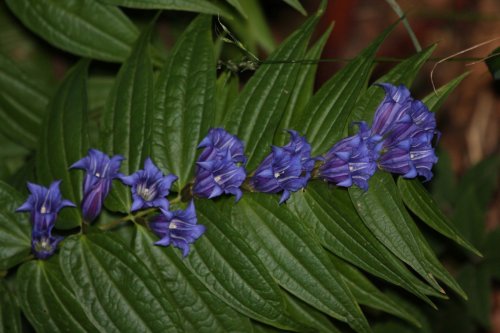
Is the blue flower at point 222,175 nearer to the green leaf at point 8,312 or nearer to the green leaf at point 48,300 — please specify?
A: the green leaf at point 48,300

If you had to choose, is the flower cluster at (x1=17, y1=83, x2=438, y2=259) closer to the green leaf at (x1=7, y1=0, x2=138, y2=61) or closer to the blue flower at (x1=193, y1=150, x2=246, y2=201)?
the blue flower at (x1=193, y1=150, x2=246, y2=201)

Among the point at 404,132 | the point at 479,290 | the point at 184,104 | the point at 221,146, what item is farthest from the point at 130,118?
the point at 479,290

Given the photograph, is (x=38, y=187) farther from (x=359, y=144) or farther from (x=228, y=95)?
(x=359, y=144)

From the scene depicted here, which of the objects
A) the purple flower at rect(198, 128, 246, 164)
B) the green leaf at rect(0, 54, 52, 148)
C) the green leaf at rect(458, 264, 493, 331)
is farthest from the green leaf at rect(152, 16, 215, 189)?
the green leaf at rect(458, 264, 493, 331)

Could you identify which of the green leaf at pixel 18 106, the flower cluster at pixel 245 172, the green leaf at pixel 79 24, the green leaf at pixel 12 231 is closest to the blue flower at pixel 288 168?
the flower cluster at pixel 245 172

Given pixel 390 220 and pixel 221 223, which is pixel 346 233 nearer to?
pixel 390 220
